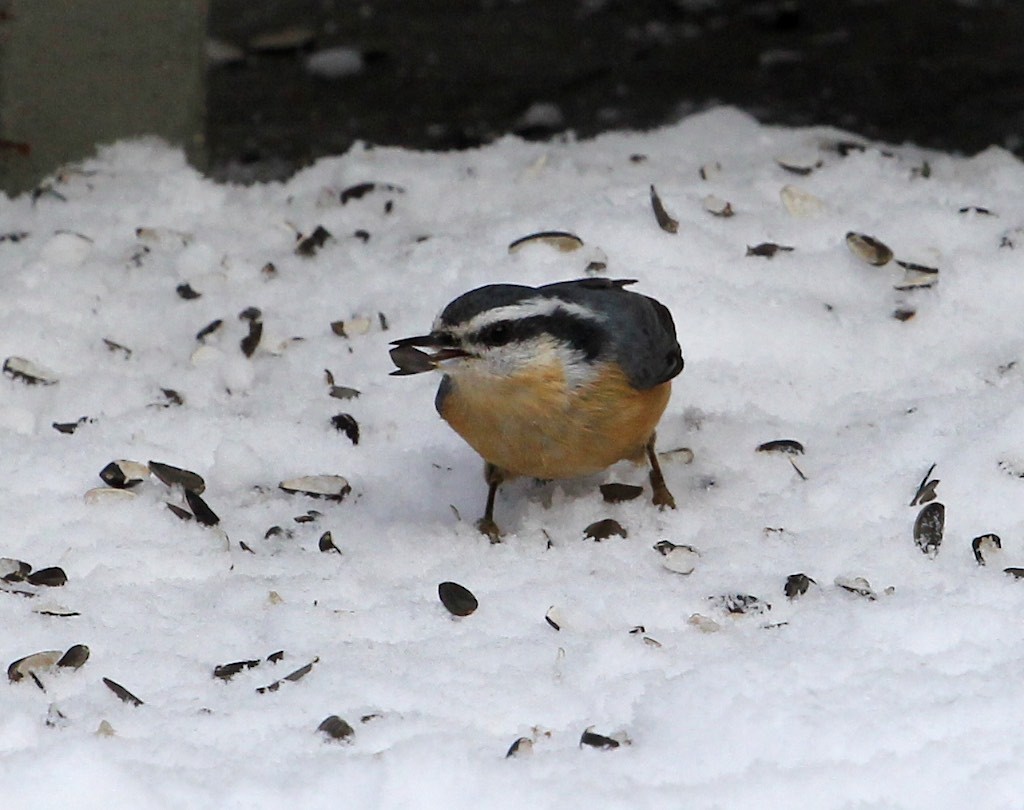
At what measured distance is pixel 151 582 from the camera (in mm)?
3742

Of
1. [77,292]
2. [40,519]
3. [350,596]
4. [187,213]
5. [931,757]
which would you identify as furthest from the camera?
[187,213]

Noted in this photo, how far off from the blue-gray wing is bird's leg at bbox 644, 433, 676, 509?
0.91ft

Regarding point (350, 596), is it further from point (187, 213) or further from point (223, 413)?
point (187, 213)

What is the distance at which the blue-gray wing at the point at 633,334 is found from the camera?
390cm

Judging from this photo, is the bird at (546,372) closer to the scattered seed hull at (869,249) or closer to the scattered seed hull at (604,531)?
the scattered seed hull at (604,531)

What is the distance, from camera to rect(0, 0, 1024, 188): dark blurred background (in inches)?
276

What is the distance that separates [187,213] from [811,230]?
2.39 m

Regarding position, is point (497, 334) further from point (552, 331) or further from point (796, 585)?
point (796, 585)

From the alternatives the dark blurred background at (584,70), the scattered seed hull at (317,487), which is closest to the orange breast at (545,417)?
the scattered seed hull at (317,487)

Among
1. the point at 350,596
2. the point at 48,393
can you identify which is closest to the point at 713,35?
the point at 48,393

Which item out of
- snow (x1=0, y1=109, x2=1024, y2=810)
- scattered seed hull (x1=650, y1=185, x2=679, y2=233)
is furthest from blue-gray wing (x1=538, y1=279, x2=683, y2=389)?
scattered seed hull (x1=650, y1=185, x2=679, y2=233)

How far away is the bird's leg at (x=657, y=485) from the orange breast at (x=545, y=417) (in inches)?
10.7

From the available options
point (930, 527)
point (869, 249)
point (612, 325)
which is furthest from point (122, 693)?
point (869, 249)

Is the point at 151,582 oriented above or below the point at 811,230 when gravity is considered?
below
